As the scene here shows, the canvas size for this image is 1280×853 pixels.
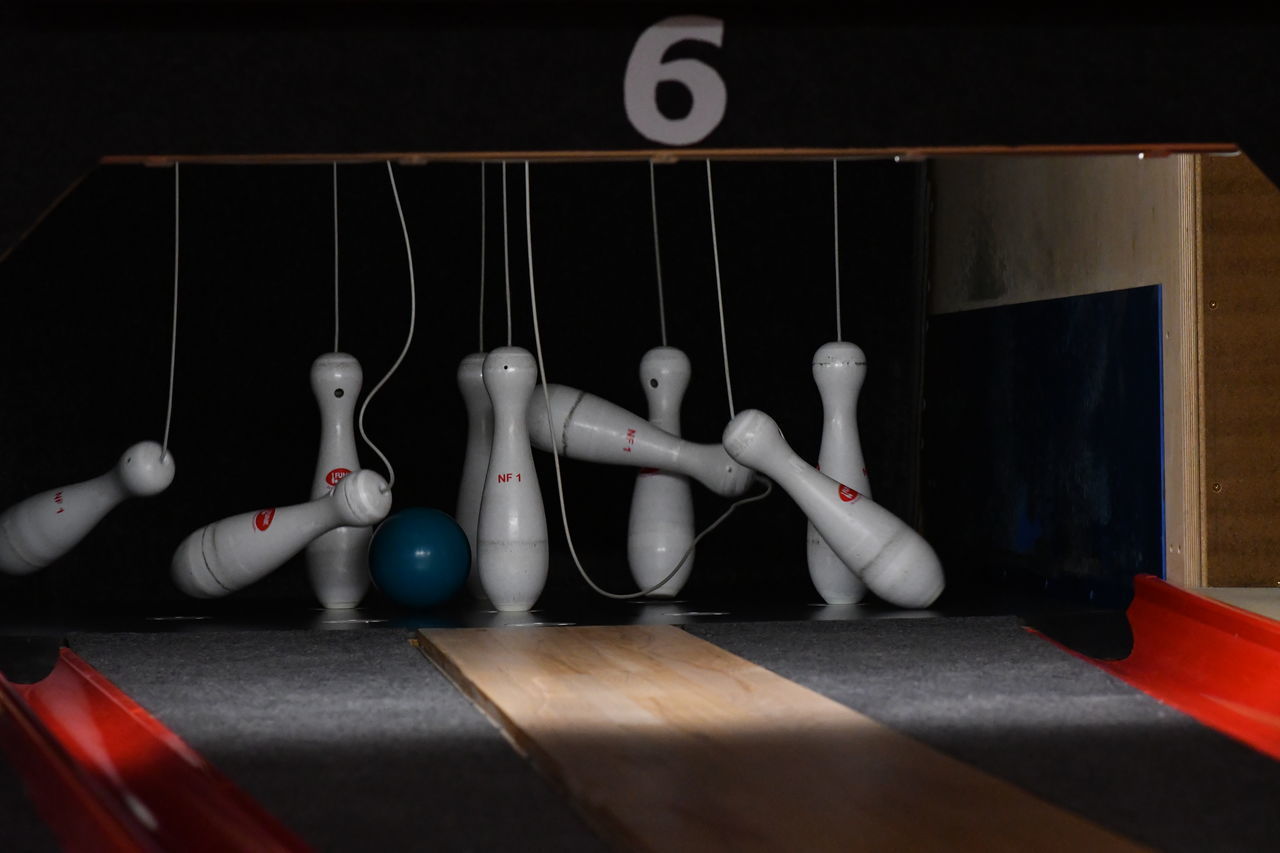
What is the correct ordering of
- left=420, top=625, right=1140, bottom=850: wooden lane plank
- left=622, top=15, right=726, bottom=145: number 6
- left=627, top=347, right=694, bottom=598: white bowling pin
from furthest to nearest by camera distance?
left=627, top=347, right=694, bottom=598: white bowling pin < left=622, top=15, right=726, bottom=145: number 6 < left=420, top=625, right=1140, bottom=850: wooden lane plank

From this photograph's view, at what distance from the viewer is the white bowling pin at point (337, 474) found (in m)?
2.03

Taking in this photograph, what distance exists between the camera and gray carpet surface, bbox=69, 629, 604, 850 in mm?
966

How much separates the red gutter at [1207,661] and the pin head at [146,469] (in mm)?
1139

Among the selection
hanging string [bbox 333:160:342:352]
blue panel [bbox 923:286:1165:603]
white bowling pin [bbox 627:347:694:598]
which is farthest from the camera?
hanging string [bbox 333:160:342:352]

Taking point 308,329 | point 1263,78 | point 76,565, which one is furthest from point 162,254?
point 1263,78

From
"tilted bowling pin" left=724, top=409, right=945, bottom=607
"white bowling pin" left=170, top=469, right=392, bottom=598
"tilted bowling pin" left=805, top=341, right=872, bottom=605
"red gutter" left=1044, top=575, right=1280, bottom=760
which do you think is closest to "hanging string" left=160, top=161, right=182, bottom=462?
"white bowling pin" left=170, top=469, right=392, bottom=598

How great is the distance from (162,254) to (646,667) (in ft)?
3.62

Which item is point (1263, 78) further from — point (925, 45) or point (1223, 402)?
point (1223, 402)

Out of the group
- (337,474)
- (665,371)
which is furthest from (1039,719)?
(337,474)

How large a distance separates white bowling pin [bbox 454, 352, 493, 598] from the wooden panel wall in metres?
0.78

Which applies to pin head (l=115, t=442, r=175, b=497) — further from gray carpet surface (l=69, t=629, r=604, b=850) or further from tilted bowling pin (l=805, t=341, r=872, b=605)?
tilted bowling pin (l=805, t=341, r=872, b=605)

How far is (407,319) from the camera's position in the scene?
7.63 feet

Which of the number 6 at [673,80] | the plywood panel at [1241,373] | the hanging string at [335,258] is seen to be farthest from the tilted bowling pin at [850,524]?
the number 6 at [673,80]

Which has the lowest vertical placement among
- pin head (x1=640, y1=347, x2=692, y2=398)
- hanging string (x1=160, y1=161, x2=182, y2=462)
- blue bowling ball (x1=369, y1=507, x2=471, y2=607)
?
blue bowling ball (x1=369, y1=507, x2=471, y2=607)
